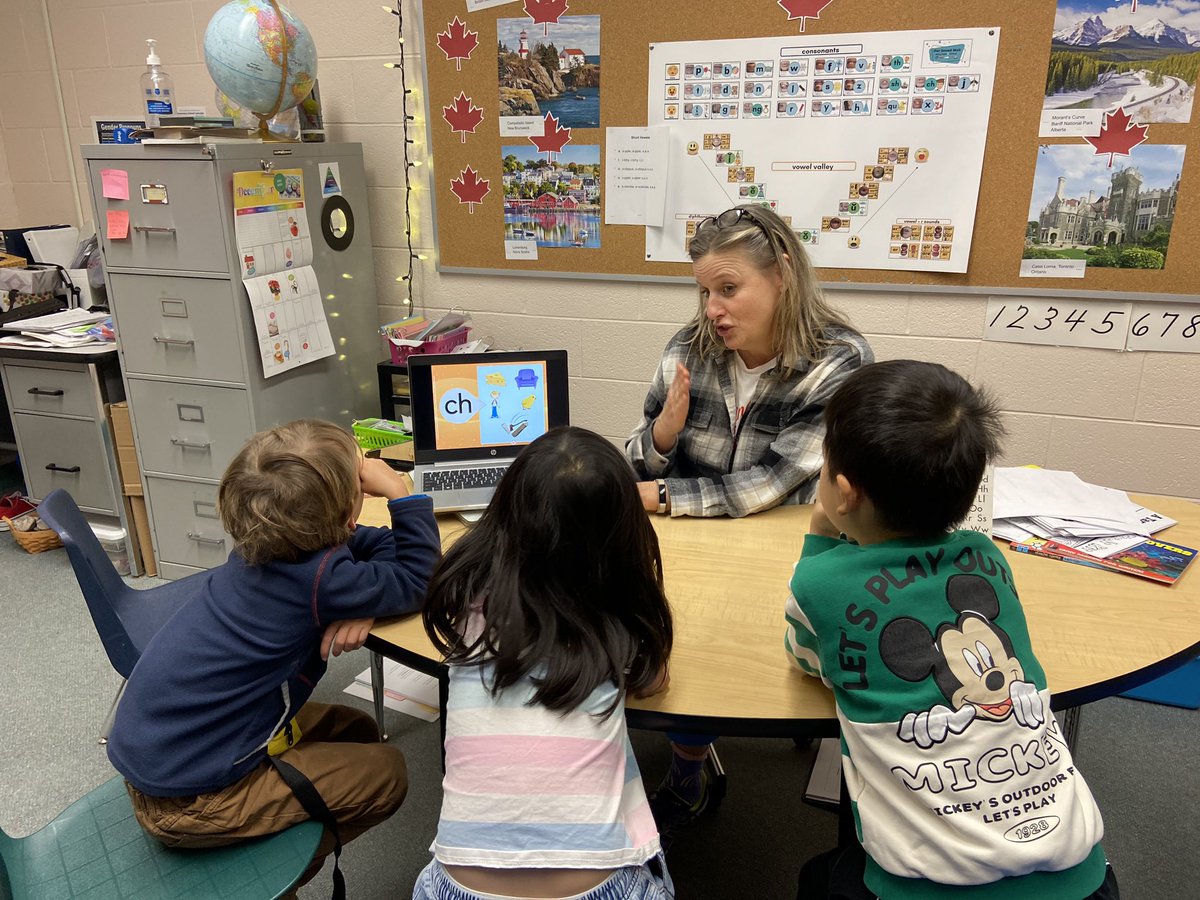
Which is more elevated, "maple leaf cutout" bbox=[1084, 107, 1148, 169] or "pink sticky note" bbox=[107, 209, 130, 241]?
"maple leaf cutout" bbox=[1084, 107, 1148, 169]

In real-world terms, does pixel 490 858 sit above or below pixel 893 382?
below

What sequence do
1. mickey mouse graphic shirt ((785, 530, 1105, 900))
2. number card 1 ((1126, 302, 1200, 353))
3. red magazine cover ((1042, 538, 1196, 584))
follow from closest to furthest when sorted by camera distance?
mickey mouse graphic shirt ((785, 530, 1105, 900)) → red magazine cover ((1042, 538, 1196, 584)) → number card 1 ((1126, 302, 1200, 353))

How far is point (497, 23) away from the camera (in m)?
2.71

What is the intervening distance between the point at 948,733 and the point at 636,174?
2.09 meters

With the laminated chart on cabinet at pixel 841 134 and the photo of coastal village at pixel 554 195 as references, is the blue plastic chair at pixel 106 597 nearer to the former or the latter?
the photo of coastal village at pixel 554 195

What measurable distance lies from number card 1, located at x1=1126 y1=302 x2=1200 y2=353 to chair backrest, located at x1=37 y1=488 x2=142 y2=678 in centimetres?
255

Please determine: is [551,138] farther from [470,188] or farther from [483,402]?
[483,402]

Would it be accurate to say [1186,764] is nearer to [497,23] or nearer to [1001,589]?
[1001,589]

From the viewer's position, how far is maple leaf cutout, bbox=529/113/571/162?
8.98 ft

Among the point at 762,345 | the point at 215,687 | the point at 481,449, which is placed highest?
the point at 762,345

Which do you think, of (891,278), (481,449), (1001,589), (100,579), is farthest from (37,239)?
(1001,589)

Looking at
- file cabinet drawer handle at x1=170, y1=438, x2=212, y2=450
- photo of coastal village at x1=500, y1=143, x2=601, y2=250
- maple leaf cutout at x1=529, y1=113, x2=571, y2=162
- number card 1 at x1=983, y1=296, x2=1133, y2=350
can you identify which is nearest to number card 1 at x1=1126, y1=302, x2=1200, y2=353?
number card 1 at x1=983, y1=296, x2=1133, y2=350

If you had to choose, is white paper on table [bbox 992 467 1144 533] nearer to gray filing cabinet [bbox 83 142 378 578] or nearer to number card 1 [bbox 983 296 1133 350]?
number card 1 [bbox 983 296 1133 350]

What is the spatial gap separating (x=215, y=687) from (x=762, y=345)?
1197mm
